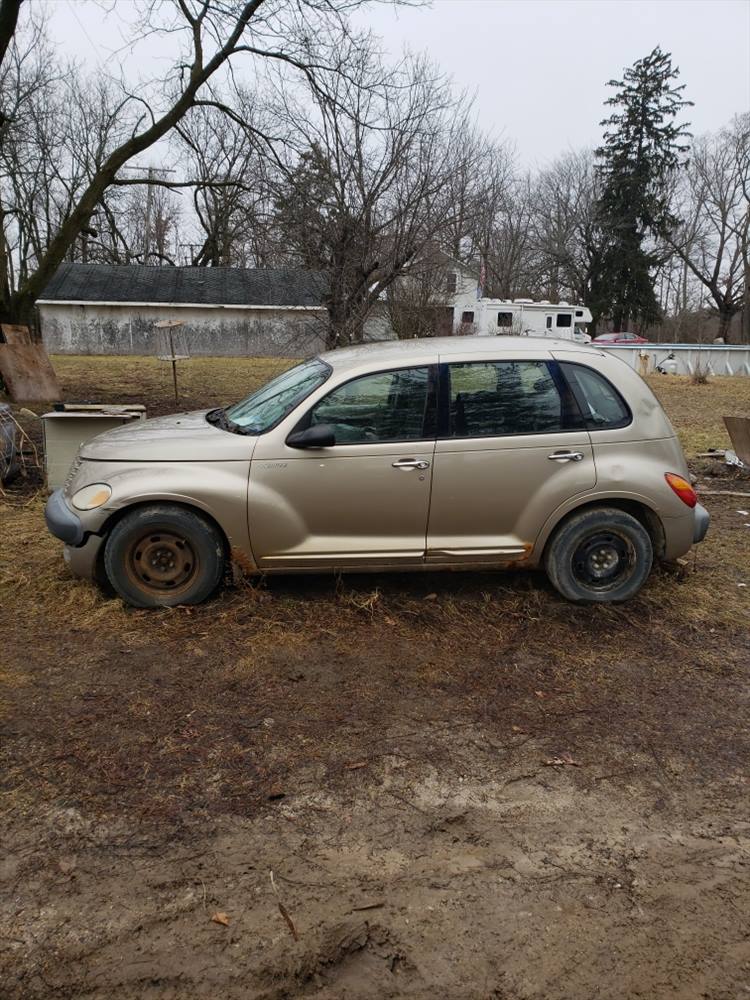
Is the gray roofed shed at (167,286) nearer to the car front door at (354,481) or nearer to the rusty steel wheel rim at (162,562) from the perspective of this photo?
the car front door at (354,481)

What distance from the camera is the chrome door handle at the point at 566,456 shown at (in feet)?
14.4

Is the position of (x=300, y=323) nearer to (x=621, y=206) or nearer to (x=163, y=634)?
(x=163, y=634)

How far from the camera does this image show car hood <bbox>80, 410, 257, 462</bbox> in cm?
432

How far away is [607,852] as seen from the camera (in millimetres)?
2545

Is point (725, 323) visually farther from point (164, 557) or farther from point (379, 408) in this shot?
point (164, 557)

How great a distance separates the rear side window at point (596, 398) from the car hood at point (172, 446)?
6.92 ft

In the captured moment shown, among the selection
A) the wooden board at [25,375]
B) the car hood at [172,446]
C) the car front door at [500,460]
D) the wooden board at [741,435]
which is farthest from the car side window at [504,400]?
the wooden board at [25,375]

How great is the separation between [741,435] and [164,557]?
7606mm

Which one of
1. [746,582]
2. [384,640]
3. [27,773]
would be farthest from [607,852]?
[746,582]

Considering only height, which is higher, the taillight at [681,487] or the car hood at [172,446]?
the car hood at [172,446]

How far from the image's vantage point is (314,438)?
13.9 ft

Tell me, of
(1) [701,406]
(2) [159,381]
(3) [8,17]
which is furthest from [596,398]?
(2) [159,381]

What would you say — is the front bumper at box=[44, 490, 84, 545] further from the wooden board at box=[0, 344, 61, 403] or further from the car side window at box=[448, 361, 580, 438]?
the wooden board at box=[0, 344, 61, 403]

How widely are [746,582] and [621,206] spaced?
4692 cm
